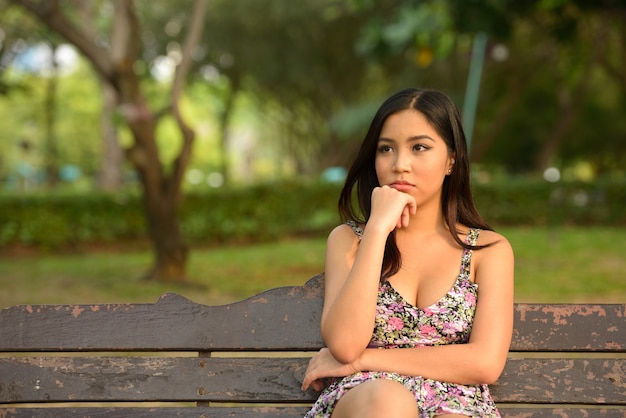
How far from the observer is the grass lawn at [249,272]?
11664mm

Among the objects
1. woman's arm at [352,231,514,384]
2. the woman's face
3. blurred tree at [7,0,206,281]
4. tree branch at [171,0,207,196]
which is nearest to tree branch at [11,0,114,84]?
blurred tree at [7,0,206,281]

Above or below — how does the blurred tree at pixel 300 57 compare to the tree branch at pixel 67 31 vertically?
above

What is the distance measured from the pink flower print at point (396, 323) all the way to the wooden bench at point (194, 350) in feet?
1.13

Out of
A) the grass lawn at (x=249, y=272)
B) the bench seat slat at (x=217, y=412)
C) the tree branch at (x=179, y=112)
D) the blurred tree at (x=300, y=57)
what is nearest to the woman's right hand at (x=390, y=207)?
the bench seat slat at (x=217, y=412)

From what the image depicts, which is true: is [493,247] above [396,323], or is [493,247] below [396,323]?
above

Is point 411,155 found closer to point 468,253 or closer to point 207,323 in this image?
point 468,253

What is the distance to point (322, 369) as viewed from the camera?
3.12m

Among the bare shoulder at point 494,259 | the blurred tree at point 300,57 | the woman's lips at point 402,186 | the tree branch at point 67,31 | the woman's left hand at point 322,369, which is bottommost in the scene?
the woman's left hand at point 322,369

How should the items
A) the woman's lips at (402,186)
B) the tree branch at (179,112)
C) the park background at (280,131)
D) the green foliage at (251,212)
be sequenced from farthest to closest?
the green foliage at (251,212) < the tree branch at (179,112) < the park background at (280,131) < the woman's lips at (402,186)

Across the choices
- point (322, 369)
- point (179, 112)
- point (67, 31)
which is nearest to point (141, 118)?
point (179, 112)

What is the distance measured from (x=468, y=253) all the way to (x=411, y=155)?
0.40 meters

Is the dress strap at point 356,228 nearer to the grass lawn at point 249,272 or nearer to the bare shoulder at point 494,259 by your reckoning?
the bare shoulder at point 494,259

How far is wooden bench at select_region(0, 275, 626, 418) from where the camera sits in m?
3.33

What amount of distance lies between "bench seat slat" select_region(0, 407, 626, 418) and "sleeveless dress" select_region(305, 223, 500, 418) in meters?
0.22
